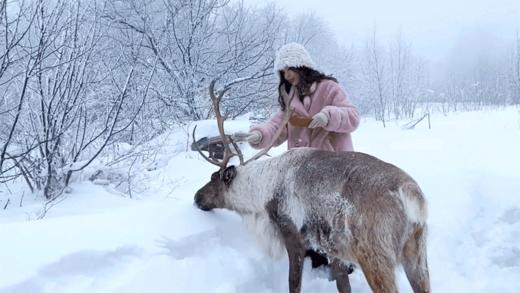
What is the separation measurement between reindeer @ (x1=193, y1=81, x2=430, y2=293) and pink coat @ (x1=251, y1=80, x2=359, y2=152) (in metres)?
0.39

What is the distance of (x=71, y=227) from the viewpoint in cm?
266

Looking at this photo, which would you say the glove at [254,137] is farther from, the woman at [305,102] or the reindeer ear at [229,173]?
the reindeer ear at [229,173]

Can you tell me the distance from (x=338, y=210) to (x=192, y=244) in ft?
3.26

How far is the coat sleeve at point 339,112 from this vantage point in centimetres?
322

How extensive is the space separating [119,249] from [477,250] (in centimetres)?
284

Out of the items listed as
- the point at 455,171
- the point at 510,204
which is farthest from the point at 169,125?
the point at 510,204

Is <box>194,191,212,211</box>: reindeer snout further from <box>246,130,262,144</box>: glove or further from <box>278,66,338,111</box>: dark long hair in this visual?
<box>278,66,338,111</box>: dark long hair

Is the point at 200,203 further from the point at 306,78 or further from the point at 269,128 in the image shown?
the point at 306,78

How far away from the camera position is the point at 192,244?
2.99 metres

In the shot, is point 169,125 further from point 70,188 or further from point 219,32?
point 70,188

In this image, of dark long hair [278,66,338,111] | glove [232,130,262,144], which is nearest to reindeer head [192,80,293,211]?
glove [232,130,262,144]

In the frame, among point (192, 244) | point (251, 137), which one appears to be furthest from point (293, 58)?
point (192, 244)

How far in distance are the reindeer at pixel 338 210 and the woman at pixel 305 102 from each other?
392 mm

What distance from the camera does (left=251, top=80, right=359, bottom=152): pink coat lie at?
338 cm
